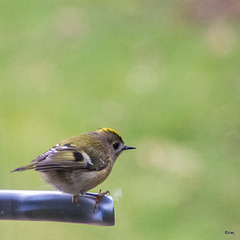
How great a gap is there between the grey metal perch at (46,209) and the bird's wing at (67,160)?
89mm

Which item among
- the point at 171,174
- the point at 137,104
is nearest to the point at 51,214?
the point at 171,174

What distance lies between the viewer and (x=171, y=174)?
2.06m

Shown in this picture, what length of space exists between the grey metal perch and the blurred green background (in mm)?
803

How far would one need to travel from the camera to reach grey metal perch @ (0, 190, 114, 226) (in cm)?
98

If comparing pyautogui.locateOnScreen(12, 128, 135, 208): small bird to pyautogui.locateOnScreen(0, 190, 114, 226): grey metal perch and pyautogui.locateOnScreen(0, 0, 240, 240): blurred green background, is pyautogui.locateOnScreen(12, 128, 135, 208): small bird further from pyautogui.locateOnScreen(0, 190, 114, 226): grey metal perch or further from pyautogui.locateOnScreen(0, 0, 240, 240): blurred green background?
pyautogui.locateOnScreen(0, 0, 240, 240): blurred green background

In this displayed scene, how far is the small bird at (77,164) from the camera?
3.73ft

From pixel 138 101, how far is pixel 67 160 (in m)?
1.13

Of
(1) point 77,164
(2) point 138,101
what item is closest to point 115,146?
(1) point 77,164

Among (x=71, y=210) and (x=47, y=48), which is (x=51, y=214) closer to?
(x=71, y=210)

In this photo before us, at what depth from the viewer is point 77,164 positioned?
1.17 metres

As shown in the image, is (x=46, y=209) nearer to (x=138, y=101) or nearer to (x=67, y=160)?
(x=67, y=160)

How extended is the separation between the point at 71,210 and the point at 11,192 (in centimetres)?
11

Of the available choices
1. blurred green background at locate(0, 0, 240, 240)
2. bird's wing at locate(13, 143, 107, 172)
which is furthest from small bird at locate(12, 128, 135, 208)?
blurred green background at locate(0, 0, 240, 240)

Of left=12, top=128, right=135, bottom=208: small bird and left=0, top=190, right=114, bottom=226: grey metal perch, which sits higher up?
left=12, top=128, right=135, bottom=208: small bird
